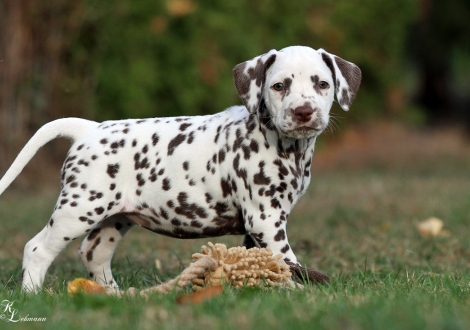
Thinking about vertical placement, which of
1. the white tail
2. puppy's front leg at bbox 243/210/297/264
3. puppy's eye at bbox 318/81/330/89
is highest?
puppy's eye at bbox 318/81/330/89

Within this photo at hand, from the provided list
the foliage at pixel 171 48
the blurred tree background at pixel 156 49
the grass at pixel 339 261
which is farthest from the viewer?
the foliage at pixel 171 48

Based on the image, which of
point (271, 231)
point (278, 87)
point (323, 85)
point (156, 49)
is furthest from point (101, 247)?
point (156, 49)

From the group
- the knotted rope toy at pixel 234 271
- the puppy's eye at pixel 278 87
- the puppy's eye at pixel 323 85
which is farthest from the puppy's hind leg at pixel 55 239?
the puppy's eye at pixel 323 85

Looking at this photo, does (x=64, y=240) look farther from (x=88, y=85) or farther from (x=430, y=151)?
(x=430, y=151)

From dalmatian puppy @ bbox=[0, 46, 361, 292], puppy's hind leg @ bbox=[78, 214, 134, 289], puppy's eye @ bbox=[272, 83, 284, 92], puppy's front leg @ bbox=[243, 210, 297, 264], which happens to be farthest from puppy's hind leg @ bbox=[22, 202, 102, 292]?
puppy's eye @ bbox=[272, 83, 284, 92]

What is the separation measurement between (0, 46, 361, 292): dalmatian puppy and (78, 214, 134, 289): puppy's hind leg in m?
0.26

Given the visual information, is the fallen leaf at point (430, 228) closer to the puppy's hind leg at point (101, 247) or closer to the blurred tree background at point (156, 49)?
the puppy's hind leg at point (101, 247)

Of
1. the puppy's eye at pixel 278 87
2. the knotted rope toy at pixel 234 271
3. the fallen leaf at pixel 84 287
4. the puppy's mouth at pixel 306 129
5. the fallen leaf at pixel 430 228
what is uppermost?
the puppy's eye at pixel 278 87

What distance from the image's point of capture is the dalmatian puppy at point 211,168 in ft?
16.0

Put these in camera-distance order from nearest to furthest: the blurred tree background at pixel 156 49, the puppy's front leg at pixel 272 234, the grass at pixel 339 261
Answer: the grass at pixel 339 261 < the puppy's front leg at pixel 272 234 < the blurred tree background at pixel 156 49

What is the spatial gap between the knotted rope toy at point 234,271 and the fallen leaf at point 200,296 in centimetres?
16

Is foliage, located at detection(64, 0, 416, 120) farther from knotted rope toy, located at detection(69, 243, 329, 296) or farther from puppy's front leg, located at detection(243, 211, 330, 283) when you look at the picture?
knotted rope toy, located at detection(69, 243, 329, 296)

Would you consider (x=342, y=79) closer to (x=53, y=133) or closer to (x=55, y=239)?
(x=53, y=133)

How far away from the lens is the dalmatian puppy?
488 cm
